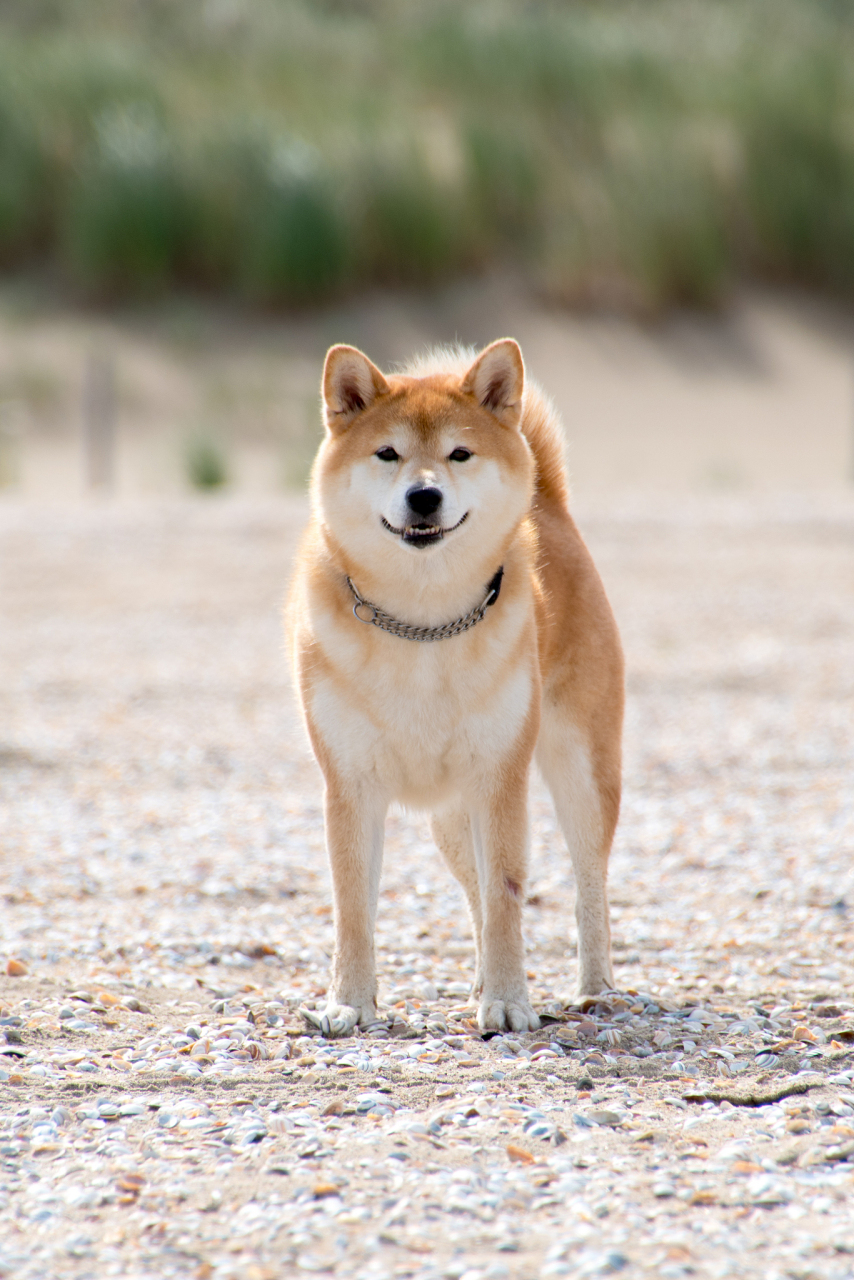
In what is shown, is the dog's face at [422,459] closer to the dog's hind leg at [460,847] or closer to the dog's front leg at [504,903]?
the dog's front leg at [504,903]

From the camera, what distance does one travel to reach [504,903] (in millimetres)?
3680

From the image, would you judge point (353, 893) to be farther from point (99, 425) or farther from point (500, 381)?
point (99, 425)

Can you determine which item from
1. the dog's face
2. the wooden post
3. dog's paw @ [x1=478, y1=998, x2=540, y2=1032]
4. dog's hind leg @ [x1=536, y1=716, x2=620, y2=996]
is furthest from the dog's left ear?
the wooden post

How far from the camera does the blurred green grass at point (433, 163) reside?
755 inches

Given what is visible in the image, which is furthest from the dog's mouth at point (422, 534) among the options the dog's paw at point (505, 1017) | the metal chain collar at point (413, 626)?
the dog's paw at point (505, 1017)

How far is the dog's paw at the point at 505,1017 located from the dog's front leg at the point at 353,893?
0.29 metres

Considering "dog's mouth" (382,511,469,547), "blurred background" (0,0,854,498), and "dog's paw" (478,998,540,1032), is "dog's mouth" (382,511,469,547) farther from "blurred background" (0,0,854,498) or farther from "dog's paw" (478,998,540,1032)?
"blurred background" (0,0,854,498)

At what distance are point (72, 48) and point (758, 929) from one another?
2071cm

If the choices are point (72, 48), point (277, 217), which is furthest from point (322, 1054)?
point (72, 48)

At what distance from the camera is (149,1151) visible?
284 centimetres

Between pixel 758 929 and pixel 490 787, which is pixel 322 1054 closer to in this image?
pixel 490 787

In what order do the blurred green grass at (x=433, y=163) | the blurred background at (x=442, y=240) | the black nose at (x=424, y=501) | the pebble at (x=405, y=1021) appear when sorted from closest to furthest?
the pebble at (x=405, y=1021) < the black nose at (x=424, y=501) < the blurred background at (x=442, y=240) < the blurred green grass at (x=433, y=163)

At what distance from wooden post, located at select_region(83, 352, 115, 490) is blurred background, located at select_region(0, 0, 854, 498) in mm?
682

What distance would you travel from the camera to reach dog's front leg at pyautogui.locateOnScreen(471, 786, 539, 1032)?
3.64 m
